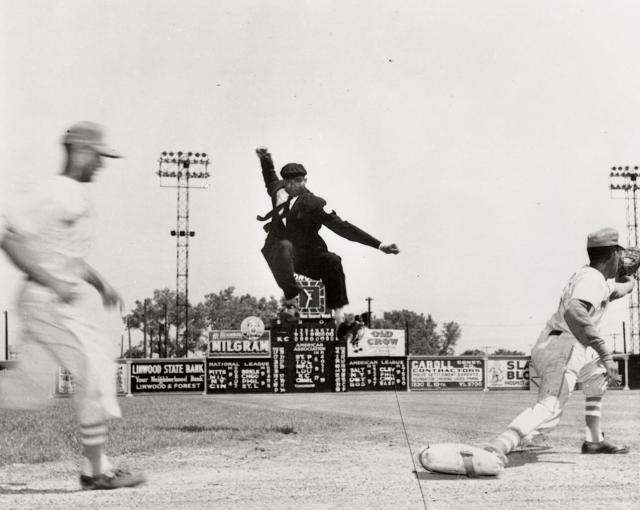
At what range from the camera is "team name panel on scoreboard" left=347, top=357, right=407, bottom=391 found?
34938mm

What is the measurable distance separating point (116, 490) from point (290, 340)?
2353 centimetres

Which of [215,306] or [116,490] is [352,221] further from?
[215,306]

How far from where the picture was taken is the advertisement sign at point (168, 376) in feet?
115

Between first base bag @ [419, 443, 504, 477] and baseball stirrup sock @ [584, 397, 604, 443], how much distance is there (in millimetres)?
1724

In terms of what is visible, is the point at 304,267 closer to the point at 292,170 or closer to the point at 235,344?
the point at 292,170

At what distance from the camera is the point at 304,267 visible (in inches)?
356

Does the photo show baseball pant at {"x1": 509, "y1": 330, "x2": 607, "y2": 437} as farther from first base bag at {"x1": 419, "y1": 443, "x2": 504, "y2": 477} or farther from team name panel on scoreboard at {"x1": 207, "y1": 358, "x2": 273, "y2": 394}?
team name panel on scoreboard at {"x1": 207, "y1": 358, "x2": 273, "y2": 394}

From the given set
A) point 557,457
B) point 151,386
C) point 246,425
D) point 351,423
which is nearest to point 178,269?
point 246,425

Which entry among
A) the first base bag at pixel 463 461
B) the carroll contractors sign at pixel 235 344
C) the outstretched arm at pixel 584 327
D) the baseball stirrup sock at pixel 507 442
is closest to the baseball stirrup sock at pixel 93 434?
the first base bag at pixel 463 461

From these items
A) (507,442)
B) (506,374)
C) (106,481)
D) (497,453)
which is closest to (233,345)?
(506,374)

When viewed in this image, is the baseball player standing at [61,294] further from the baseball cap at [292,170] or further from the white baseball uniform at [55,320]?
the baseball cap at [292,170]

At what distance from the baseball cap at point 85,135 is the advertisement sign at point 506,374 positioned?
115 ft

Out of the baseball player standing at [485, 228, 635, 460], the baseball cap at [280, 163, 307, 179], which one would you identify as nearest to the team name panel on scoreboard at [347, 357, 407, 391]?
the baseball cap at [280, 163, 307, 179]

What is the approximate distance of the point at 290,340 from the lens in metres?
28.5
